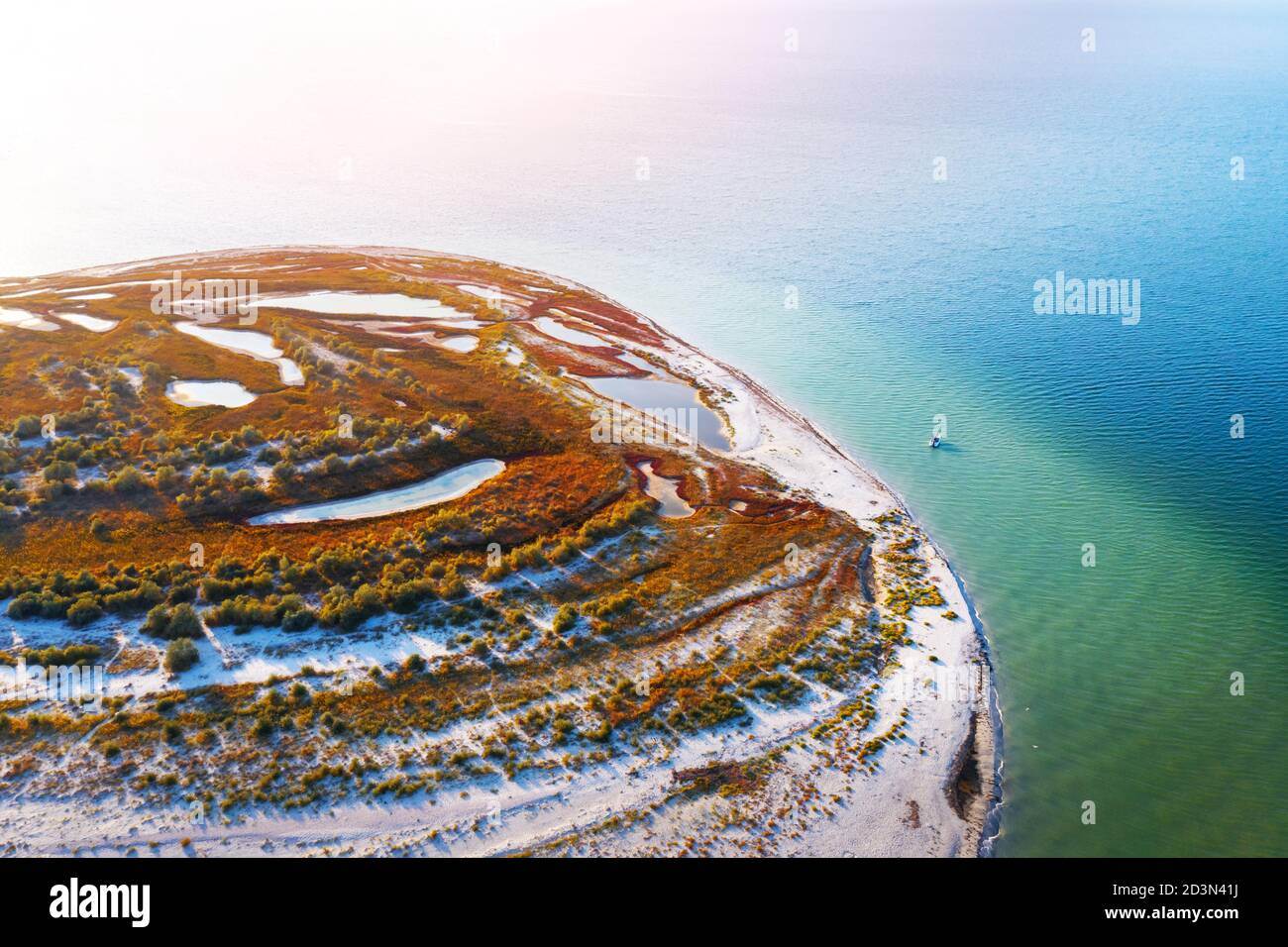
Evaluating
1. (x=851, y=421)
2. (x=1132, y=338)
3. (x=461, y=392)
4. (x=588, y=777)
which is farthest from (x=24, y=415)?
(x=1132, y=338)

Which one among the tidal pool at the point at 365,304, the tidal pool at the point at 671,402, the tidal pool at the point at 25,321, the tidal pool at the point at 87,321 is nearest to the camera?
the tidal pool at the point at 671,402

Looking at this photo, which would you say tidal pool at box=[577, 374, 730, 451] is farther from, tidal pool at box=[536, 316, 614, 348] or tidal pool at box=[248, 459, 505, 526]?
tidal pool at box=[248, 459, 505, 526]

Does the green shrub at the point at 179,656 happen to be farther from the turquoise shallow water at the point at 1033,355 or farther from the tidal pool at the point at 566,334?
the tidal pool at the point at 566,334

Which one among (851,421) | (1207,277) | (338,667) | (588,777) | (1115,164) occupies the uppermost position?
(1115,164)

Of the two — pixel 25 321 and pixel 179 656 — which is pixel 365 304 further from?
pixel 179 656

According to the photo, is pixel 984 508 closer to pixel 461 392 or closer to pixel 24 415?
pixel 461 392

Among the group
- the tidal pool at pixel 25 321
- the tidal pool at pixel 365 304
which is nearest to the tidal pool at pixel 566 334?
the tidal pool at pixel 365 304
